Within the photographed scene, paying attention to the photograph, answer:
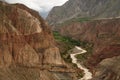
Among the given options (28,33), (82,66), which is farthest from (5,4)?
(82,66)

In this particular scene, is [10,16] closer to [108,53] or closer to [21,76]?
[21,76]

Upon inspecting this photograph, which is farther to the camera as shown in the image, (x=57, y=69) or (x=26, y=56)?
(x=57, y=69)

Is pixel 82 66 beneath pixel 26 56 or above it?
beneath

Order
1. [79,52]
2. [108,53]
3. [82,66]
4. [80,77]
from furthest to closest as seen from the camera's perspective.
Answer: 1. [79,52]
2. [82,66]
3. [108,53]
4. [80,77]

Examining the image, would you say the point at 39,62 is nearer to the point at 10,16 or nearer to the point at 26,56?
the point at 26,56

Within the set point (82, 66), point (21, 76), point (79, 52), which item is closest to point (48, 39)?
point (21, 76)

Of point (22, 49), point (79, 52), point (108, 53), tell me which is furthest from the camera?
point (79, 52)

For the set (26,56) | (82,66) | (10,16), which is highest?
(10,16)
